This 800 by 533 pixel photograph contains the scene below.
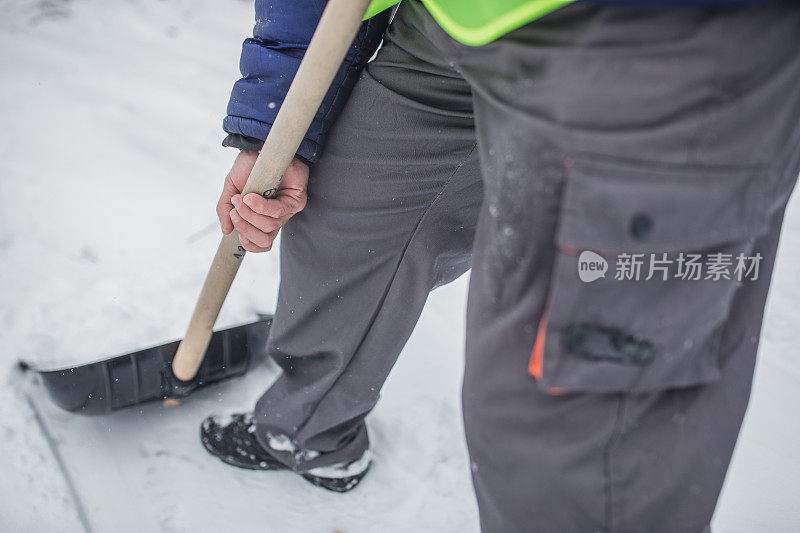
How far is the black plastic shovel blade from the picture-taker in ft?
4.10

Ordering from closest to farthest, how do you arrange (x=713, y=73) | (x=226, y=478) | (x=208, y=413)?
(x=713, y=73) → (x=226, y=478) → (x=208, y=413)

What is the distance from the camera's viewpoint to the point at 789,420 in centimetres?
149

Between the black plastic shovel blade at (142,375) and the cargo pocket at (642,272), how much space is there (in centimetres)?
104

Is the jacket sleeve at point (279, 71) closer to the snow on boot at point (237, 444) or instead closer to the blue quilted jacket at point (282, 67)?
the blue quilted jacket at point (282, 67)

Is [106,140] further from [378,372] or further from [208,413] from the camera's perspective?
[378,372]

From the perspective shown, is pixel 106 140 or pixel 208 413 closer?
pixel 208 413

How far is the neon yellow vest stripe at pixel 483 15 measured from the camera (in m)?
0.55

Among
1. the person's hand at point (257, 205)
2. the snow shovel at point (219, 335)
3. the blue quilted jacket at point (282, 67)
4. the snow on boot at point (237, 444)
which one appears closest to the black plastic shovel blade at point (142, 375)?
the snow shovel at point (219, 335)

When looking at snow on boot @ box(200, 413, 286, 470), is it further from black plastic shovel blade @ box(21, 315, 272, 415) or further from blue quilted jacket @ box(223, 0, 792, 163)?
blue quilted jacket @ box(223, 0, 792, 163)

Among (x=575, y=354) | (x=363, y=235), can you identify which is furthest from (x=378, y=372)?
(x=575, y=354)

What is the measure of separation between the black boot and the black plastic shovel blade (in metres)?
0.14

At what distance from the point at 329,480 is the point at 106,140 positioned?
1.69 metres

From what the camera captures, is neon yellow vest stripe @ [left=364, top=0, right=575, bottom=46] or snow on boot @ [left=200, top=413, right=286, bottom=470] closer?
neon yellow vest stripe @ [left=364, top=0, right=575, bottom=46]

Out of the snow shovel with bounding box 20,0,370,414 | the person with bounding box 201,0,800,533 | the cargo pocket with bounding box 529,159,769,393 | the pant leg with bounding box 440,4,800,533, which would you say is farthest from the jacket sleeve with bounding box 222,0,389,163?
the cargo pocket with bounding box 529,159,769,393
